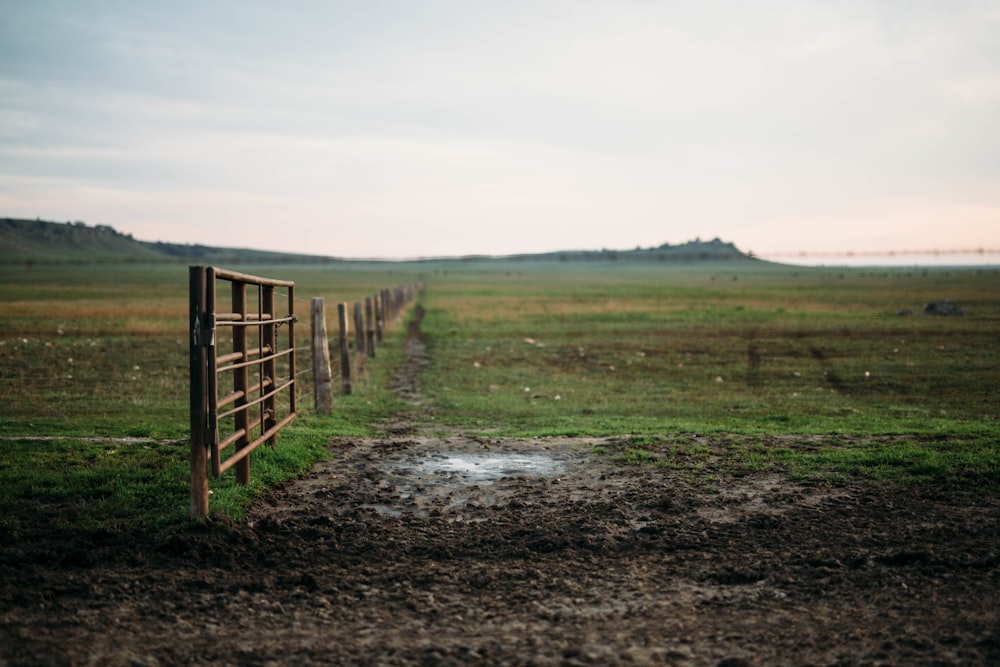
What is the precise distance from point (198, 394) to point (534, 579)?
290 cm

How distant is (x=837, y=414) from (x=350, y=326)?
22900 millimetres

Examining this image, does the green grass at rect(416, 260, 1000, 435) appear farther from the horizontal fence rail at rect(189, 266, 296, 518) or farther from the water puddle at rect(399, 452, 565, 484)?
the horizontal fence rail at rect(189, 266, 296, 518)

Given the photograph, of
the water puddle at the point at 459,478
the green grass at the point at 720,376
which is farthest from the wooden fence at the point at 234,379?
the green grass at the point at 720,376

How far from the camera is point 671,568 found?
5488 millimetres

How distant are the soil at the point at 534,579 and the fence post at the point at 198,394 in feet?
0.89

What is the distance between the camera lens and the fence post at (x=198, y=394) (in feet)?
19.8

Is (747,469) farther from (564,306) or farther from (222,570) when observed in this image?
(564,306)

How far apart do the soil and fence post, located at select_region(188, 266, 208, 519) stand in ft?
0.89

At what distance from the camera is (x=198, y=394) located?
19.9 ft

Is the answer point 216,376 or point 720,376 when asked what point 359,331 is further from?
point 216,376

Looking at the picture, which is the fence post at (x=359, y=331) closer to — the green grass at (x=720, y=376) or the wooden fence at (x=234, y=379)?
the green grass at (x=720, y=376)

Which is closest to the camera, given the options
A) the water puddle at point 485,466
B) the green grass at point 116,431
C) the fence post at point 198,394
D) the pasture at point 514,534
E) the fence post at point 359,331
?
the pasture at point 514,534

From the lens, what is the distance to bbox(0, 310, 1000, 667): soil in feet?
13.8

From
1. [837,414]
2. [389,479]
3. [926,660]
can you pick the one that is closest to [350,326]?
[837,414]
